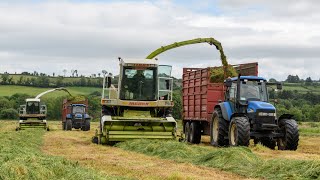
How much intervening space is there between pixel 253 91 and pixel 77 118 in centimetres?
2611

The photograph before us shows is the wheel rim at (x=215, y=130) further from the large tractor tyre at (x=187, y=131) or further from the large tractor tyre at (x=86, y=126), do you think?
the large tractor tyre at (x=86, y=126)

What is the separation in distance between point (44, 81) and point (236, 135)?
A: 8967 cm

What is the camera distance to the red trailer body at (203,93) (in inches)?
829

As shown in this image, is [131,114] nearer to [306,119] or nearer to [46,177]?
[46,177]

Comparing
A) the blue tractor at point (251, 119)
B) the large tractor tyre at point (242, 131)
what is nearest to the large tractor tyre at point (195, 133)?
the blue tractor at point (251, 119)

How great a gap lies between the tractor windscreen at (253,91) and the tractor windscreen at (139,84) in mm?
4475

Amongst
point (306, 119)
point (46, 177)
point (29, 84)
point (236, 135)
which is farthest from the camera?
point (29, 84)

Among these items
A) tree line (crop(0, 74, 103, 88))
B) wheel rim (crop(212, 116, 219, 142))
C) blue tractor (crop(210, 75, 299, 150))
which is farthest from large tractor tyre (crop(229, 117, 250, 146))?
tree line (crop(0, 74, 103, 88))

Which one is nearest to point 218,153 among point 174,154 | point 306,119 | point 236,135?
point 174,154

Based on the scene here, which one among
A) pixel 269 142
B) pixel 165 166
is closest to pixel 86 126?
pixel 269 142

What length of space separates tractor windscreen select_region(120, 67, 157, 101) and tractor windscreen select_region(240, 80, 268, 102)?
448cm

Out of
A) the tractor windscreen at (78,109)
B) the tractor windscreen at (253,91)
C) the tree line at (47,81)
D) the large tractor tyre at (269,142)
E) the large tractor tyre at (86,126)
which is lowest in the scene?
the large tractor tyre at (86,126)

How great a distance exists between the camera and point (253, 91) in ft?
60.7

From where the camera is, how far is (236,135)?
671 inches
